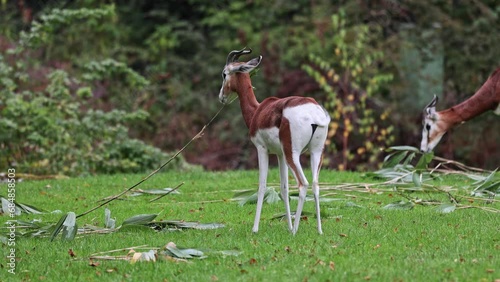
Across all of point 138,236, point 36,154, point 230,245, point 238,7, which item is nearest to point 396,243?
point 230,245

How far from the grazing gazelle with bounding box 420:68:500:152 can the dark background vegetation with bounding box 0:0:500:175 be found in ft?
12.4

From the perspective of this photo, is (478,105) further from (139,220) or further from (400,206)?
(139,220)

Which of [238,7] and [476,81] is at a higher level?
[238,7]

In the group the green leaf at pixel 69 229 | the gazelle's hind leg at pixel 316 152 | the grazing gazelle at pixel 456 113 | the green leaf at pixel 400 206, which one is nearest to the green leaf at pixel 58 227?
the green leaf at pixel 69 229

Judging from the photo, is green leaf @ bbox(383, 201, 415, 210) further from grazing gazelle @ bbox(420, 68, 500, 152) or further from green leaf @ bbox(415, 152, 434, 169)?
grazing gazelle @ bbox(420, 68, 500, 152)

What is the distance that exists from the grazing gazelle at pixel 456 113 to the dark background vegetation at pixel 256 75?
3.79m

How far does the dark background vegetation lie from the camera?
13.8m

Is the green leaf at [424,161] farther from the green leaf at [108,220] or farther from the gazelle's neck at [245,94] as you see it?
the green leaf at [108,220]

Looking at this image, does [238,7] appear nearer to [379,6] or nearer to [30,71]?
[379,6]

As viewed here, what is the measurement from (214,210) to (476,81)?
34.1ft

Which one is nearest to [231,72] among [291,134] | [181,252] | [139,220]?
[291,134]

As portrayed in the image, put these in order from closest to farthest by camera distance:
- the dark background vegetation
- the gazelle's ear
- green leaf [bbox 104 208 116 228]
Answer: the gazelle's ear
green leaf [bbox 104 208 116 228]
the dark background vegetation

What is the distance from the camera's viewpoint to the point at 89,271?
5918 millimetres

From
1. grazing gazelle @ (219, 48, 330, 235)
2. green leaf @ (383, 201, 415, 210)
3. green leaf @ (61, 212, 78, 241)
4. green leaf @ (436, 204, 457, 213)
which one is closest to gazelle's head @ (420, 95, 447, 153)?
green leaf @ (383, 201, 415, 210)
